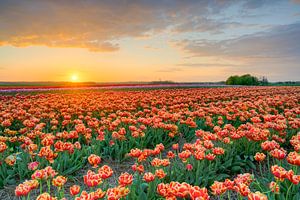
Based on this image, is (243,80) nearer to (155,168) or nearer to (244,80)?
(244,80)

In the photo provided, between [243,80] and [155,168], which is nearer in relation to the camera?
[155,168]

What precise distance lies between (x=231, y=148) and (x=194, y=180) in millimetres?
1895

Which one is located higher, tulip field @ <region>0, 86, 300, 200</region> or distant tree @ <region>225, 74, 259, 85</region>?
distant tree @ <region>225, 74, 259, 85</region>

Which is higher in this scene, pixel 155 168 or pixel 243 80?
pixel 243 80

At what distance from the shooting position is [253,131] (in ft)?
18.0

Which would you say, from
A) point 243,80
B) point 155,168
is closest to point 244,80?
point 243,80

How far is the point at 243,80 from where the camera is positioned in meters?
56.7

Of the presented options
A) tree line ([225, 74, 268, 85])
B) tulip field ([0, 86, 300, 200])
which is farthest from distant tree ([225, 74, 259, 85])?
tulip field ([0, 86, 300, 200])

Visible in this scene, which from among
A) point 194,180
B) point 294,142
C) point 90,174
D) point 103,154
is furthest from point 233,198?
point 103,154

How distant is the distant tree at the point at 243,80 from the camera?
56688 mm

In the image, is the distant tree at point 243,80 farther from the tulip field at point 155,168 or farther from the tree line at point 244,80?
the tulip field at point 155,168

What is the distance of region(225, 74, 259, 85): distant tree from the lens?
186ft

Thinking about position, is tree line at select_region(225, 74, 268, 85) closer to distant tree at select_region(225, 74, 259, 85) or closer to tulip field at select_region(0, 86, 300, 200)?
distant tree at select_region(225, 74, 259, 85)

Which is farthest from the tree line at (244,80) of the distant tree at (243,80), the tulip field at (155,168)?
the tulip field at (155,168)
